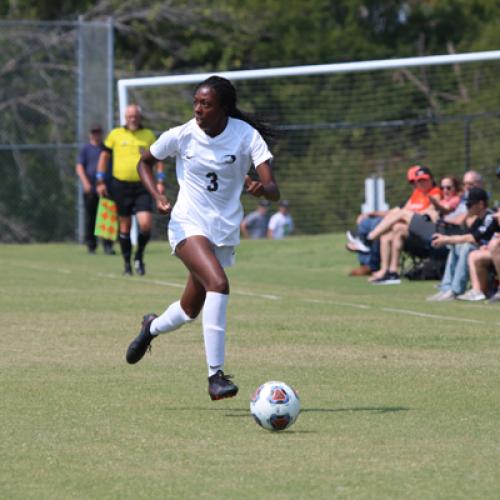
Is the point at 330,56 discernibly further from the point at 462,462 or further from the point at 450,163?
the point at 462,462

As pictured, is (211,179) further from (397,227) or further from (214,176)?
(397,227)

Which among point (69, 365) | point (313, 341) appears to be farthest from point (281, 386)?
point (313, 341)

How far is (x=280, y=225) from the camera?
31453mm

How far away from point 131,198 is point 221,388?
36.4 ft

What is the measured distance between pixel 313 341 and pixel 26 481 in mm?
5954

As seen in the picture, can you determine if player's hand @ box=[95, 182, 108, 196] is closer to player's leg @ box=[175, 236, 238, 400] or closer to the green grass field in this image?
the green grass field

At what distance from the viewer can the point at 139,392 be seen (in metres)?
9.10

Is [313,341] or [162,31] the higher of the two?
[162,31]

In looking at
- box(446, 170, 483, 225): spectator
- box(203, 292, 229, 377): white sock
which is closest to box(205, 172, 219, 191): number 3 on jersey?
box(203, 292, 229, 377): white sock

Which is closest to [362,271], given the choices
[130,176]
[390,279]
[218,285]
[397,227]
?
[390,279]

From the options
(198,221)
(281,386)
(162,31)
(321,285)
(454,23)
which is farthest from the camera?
(454,23)

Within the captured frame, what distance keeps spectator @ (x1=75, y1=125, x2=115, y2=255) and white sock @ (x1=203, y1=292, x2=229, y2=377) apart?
16.8 m

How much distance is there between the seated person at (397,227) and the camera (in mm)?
18984

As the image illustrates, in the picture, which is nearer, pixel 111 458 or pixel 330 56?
pixel 111 458
